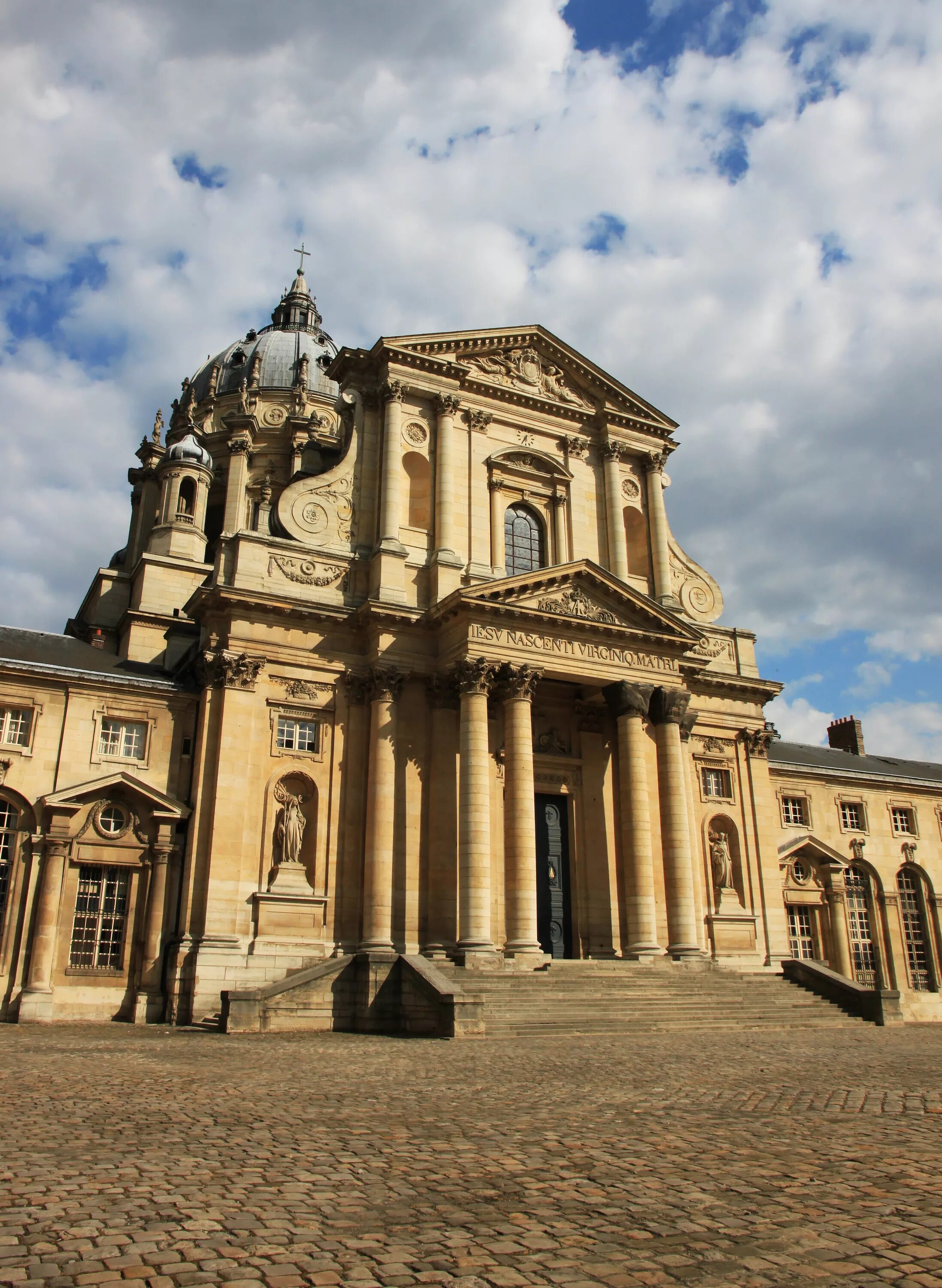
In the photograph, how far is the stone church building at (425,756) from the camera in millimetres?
25344

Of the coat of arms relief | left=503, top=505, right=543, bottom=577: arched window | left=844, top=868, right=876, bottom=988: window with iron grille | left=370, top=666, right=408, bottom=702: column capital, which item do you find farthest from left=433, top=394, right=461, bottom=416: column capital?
left=844, top=868, right=876, bottom=988: window with iron grille

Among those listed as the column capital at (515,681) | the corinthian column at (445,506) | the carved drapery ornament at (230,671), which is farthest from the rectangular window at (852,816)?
the carved drapery ornament at (230,671)

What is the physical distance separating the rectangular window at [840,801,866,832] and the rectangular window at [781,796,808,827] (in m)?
1.81

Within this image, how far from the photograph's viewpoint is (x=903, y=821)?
40.9 metres

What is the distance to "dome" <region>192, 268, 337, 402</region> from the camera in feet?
203

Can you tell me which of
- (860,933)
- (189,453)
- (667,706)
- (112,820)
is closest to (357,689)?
(112,820)

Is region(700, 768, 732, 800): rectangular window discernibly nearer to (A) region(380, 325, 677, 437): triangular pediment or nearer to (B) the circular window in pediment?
(A) region(380, 325, 677, 437): triangular pediment

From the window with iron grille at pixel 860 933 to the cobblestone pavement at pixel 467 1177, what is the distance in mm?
26195

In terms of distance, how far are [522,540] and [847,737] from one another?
23.5 metres

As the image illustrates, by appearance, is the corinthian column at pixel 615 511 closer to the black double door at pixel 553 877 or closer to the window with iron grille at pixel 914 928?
the black double door at pixel 553 877

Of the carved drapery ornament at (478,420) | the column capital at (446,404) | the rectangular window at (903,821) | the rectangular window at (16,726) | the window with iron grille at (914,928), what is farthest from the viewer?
the rectangular window at (903,821)

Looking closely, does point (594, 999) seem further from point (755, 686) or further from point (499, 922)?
point (755, 686)

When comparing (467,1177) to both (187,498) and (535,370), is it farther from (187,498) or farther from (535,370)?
(187,498)

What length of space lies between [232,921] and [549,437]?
18.7 m
